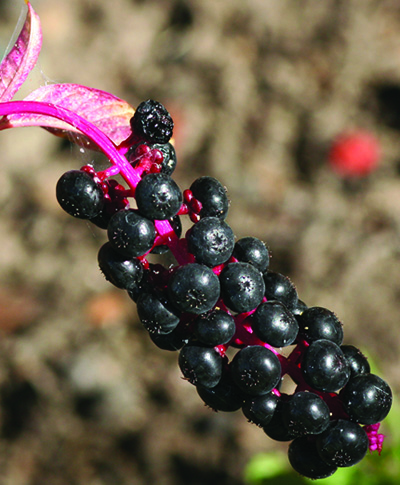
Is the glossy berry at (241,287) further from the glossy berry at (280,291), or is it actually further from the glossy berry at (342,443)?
the glossy berry at (342,443)

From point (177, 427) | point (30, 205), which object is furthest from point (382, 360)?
point (30, 205)

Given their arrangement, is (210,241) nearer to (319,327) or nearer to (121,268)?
(121,268)

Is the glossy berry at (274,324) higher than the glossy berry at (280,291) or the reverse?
the reverse

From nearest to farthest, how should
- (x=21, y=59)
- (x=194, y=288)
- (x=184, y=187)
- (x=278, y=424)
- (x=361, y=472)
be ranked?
1. (x=194, y=288)
2. (x=278, y=424)
3. (x=21, y=59)
4. (x=361, y=472)
5. (x=184, y=187)

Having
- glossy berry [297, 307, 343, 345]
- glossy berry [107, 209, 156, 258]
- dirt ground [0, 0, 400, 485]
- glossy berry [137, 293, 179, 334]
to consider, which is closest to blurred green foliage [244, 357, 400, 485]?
dirt ground [0, 0, 400, 485]

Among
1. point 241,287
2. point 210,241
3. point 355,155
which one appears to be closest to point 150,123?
point 210,241

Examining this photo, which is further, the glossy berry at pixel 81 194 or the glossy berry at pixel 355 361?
the glossy berry at pixel 355 361

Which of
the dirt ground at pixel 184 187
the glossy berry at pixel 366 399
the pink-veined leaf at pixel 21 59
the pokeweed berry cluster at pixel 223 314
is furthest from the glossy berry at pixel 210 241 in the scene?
the dirt ground at pixel 184 187

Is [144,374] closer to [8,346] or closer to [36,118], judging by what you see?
[8,346]
